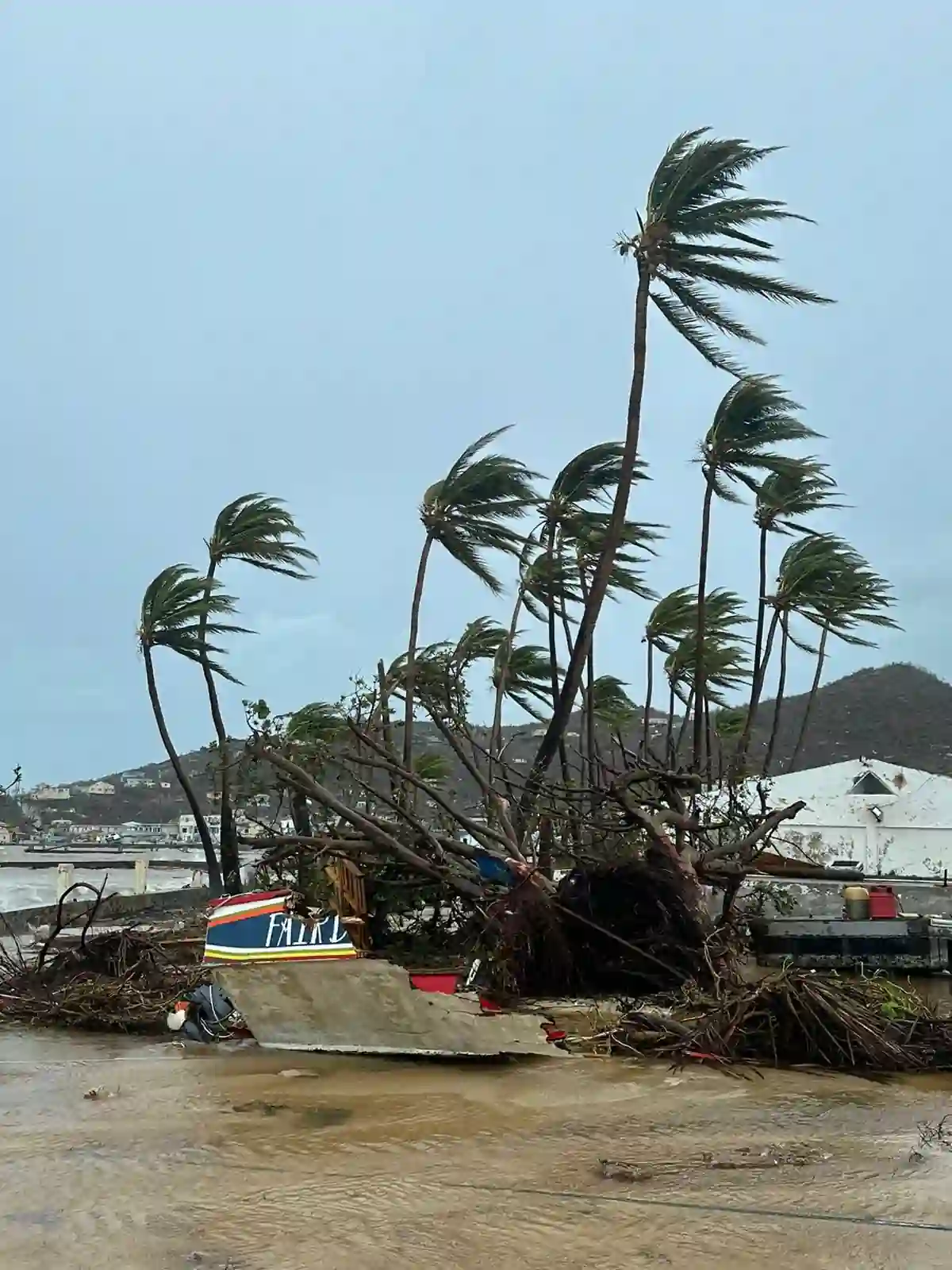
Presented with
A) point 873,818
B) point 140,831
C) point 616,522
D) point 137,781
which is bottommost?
point 140,831

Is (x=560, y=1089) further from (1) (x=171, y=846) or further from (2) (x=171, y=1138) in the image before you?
(1) (x=171, y=846)

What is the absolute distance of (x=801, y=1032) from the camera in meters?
8.55

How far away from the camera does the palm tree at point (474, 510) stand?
2105 centimetres

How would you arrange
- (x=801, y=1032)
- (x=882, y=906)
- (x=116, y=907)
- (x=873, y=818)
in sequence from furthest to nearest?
(x=873, y=818) → (x=116, y=907) → (x=882, y=906) → (x=801, y=1032)

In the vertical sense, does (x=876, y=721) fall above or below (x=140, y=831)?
above

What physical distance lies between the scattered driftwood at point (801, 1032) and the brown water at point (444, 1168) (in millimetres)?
291

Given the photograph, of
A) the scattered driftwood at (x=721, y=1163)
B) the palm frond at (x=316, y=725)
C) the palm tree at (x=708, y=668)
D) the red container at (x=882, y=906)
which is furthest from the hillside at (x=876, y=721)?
the scattered driftwood at (x=721, y=1163)

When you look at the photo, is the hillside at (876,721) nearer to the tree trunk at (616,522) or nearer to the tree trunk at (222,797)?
the tree trunk at (222,797)

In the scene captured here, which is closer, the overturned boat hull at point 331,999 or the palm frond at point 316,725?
the overturned boat hull at point 331,999

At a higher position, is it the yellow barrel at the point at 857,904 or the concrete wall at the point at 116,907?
the yellow barrel at the point at 857,904

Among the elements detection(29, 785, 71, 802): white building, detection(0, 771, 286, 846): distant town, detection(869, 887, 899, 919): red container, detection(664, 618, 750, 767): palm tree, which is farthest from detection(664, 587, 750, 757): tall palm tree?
detection(29, 785, 71, 802): white building

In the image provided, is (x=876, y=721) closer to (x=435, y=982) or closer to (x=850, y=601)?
(x=850, y=601)

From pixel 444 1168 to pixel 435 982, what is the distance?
3067 millimetres

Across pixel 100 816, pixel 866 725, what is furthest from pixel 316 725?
pixel 100 816
